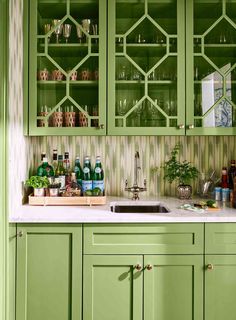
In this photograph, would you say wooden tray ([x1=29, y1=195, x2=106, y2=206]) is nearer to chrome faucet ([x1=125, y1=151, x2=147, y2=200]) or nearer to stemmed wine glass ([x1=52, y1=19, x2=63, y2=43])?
chrome faucet ([x1=125, y1=151, x2=147, y2=200])

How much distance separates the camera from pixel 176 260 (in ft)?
7.32

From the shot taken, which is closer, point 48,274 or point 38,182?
point 48,274

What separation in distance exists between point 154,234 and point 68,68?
1255 mm

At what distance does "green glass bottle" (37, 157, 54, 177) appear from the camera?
2.78 metres

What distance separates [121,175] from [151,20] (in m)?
1.14

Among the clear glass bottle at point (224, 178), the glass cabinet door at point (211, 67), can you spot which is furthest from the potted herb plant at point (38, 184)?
the clear glass bottle at point (224, 178)

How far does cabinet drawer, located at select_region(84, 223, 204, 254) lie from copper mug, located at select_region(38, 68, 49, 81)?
1056 mm

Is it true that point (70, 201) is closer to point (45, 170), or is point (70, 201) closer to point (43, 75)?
point (45, 170)

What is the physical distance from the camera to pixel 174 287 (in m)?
2.23

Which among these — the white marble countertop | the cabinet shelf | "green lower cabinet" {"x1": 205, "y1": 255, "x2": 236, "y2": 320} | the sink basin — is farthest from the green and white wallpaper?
"green lower cabinet" {"x1": 205, "y1": 255, "x2": 236, "y2": 320}

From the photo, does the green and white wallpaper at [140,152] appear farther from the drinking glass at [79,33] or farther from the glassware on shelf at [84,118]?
the drinking glass at [79,33]

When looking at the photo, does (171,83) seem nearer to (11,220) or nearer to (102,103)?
(102,103)

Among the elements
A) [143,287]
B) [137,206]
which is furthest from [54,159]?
[143,287]

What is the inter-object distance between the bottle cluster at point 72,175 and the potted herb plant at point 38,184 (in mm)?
59
